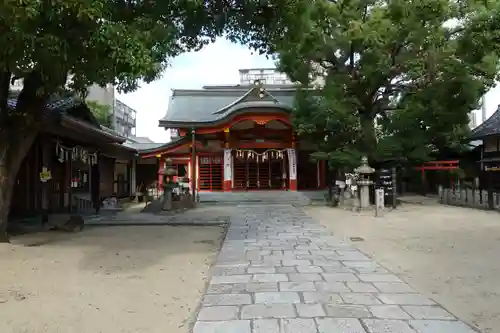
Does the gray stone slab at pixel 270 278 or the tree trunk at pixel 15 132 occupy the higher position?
the tree trunk at pixel 15 132

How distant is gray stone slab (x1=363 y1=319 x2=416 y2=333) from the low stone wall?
1467 centimetres

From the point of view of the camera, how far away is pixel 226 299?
529 centimetres

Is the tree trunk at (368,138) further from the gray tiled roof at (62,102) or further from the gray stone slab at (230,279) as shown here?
the gray stone slab at (230,279)

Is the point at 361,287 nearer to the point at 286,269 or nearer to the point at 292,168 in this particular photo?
the point at 286,269

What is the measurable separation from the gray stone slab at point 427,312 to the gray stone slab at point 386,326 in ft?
1.11

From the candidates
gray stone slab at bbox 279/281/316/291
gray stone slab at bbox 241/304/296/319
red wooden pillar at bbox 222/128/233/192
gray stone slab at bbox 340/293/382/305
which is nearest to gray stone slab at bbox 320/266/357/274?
gray stone slab at bbox 279/281/316/291

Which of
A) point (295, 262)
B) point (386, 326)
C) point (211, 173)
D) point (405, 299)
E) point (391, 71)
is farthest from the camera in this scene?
point (211, 173)

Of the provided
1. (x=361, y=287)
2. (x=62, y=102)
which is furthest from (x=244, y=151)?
(x=361, y=287)

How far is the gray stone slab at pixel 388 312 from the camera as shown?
4617 millimetres

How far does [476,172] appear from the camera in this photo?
28.3m

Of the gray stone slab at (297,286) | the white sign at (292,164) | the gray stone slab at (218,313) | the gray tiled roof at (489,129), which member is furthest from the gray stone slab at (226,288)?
the gray tiled roof at (489,129)

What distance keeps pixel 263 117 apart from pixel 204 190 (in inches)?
238

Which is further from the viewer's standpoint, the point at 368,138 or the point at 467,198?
the point at 368,138

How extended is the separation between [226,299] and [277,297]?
2.05ft
